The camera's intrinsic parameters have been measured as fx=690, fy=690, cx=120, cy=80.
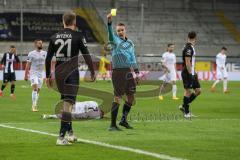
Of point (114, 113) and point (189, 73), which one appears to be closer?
point (114, 113)

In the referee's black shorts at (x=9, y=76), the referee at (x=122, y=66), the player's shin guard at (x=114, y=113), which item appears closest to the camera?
the player's shin guard at (x=114, y=113)

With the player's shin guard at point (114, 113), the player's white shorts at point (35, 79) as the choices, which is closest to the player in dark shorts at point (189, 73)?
the player's shin guard at point (114, 113)

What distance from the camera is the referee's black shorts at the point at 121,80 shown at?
14.9 metres

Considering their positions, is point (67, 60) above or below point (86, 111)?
above

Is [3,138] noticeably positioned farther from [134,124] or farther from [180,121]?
[180,121]

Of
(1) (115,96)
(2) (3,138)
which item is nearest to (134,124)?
(1) (115,96)

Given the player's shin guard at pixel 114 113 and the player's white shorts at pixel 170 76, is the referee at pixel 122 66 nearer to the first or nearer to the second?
the player's shin guard at pixel 114 113

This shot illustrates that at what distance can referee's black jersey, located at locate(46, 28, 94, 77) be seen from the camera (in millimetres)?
12000

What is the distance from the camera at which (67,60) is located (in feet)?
39.7

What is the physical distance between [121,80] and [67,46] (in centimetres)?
314

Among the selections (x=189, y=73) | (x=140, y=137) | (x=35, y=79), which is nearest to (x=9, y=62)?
(x=35, y=79)

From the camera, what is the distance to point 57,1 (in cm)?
5725

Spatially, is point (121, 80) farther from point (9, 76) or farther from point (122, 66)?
point (9, 76)

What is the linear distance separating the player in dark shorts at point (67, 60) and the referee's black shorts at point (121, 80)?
2771mm
